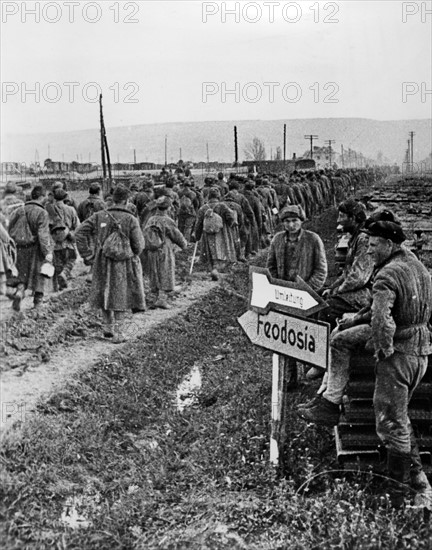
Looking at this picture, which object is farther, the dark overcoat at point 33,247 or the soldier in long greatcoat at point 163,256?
the soldier in long greatcoat at point 163,256

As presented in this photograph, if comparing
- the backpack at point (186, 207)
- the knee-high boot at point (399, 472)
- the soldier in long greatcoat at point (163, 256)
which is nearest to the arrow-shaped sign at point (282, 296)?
the knee-high boot at point (399, 472)

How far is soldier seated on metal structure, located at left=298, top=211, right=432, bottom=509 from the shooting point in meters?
4.20

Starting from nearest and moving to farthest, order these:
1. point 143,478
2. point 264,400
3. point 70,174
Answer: point 143,478 < point 264,400 < point 70,174

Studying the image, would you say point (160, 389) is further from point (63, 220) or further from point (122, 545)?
point (63, 220)

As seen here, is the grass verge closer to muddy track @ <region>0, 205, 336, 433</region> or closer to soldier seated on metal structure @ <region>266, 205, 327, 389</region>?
muddy track @ <region>0, 205, 336, 433</region>

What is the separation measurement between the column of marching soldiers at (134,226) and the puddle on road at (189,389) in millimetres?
1149

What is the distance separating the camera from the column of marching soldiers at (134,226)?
852 centimetres

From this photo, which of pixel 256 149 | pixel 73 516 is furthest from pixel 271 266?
pixel 256 149

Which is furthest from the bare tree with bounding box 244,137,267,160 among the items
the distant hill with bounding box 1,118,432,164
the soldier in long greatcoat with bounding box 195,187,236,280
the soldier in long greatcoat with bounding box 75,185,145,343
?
the soldier in long greatcoat with bounding box 75,185,145,343

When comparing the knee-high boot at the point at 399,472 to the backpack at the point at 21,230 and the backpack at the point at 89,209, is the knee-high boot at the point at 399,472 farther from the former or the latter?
the backpack at the point at 89,209

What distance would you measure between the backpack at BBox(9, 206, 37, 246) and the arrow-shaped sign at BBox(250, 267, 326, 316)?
191 inches

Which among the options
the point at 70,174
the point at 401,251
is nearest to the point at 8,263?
the point at 401,251

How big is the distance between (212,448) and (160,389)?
2.12 meters

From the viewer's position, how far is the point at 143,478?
5004 millimetres
